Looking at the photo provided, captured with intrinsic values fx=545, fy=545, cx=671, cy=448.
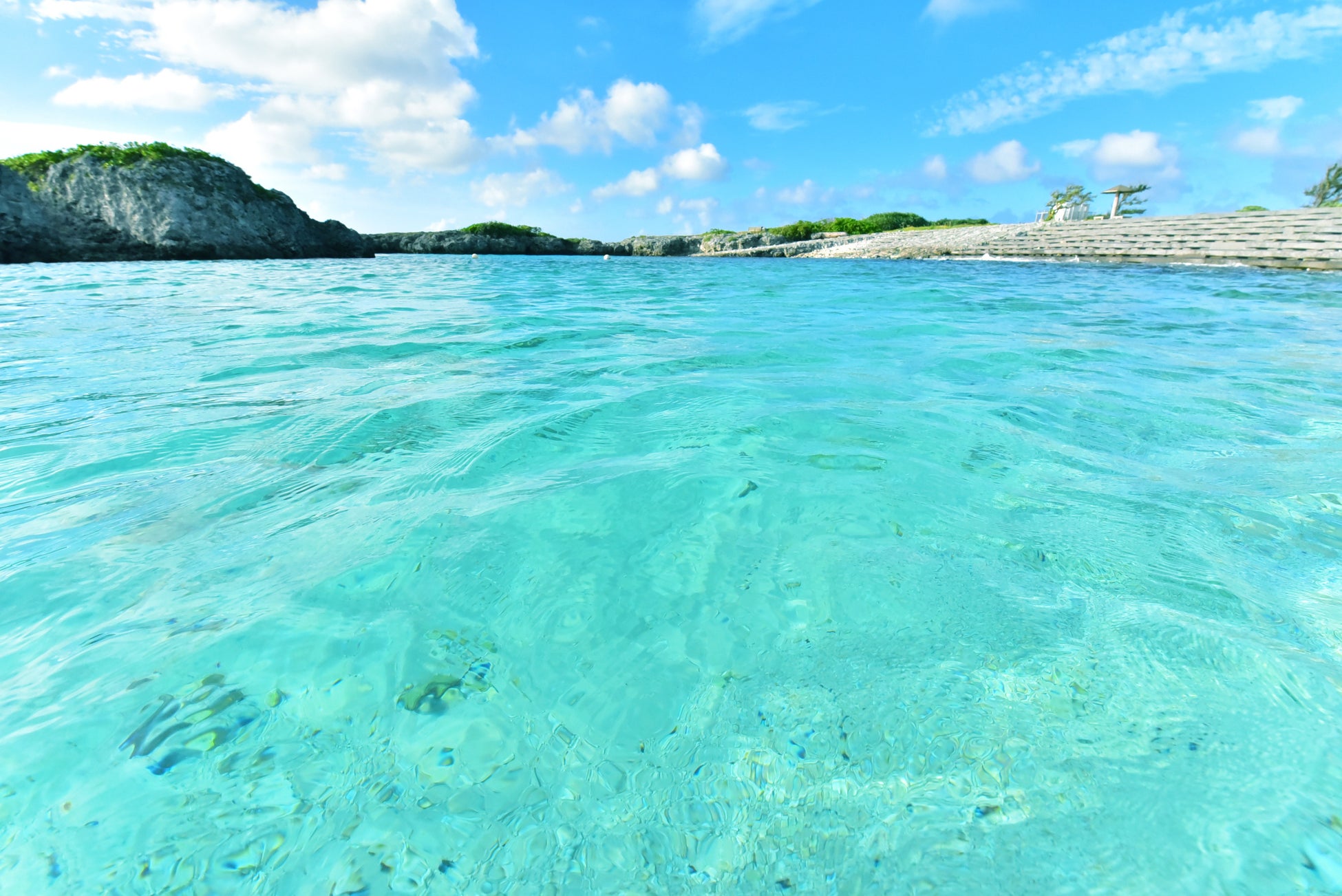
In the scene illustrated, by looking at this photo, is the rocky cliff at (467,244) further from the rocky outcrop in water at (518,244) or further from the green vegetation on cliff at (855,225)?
the green vegetation on cliff at (855,225)

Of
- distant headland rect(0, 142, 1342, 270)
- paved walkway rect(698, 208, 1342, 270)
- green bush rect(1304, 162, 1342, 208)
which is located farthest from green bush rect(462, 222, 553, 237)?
green bush rect(1304, 162, 1342, 208)

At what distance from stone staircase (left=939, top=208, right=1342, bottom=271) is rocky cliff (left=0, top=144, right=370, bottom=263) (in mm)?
39475

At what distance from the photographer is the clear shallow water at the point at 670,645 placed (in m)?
0.98

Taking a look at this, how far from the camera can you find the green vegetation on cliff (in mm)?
55031

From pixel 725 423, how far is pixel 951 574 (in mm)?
1563

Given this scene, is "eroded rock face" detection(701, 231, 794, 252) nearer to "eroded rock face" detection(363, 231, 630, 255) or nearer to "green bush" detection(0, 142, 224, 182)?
"eroded rock face" detection(363, 231, 630, 255)

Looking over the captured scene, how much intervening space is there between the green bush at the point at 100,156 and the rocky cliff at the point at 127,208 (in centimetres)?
5

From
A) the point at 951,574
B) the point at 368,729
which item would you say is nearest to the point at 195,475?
the point at 368,729

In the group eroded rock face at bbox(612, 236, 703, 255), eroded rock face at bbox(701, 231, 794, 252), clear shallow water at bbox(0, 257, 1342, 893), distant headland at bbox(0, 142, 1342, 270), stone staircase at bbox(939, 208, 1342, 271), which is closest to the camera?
clear shallow water at bbox(0, 257, 1342, 893)

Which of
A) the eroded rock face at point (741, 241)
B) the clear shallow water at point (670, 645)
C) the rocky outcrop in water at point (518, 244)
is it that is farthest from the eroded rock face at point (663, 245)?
the clear shallow water at point (670, 645)

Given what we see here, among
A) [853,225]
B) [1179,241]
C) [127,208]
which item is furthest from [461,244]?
[1179,241]

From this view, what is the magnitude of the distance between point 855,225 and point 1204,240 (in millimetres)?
41140

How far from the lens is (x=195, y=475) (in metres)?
2.44

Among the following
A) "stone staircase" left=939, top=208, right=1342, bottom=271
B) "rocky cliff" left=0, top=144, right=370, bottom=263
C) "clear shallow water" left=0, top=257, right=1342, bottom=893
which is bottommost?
"clear shallow water" left=0, top=257, right=1342, bottom=893
